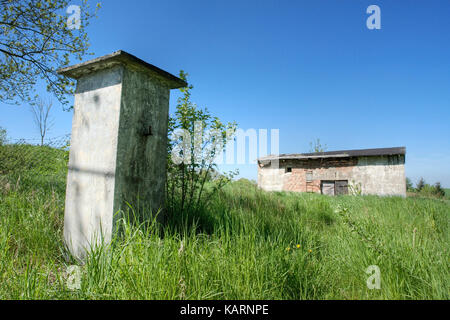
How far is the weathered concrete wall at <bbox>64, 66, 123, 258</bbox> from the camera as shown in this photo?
2.74 metres

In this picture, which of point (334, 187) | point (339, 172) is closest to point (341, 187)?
point (334, 187)

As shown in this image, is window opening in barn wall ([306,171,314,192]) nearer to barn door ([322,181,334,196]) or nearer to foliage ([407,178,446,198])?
barn door ([322,181,334,196])

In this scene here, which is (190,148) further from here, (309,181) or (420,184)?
(420,184)

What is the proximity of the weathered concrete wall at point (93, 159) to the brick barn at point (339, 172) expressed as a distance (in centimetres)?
1458

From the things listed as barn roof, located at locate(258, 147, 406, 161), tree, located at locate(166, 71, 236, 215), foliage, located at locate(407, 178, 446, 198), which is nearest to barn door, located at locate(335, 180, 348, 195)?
barn roof, located at locate(258, 147, 406, 161)

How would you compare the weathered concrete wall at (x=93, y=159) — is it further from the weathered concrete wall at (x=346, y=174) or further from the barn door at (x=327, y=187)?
the barn door at (x=327, y=187)

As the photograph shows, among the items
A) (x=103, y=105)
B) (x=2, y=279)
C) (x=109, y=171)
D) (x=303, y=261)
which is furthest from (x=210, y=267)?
(x=103, y=105)

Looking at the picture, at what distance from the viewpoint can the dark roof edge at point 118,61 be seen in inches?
106

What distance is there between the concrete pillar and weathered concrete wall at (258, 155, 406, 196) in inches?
598

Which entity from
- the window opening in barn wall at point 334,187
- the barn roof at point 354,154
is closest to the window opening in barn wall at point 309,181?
the window opening in barn wall at point 334,187

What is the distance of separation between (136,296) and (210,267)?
2.04ft

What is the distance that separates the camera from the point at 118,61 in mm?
2768

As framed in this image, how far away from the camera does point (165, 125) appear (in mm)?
3328

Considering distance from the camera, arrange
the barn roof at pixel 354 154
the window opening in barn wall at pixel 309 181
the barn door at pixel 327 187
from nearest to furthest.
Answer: the barn roof at pixel 354 154 < the barn door at pixel 327 187 < the window opening in barn wall at pixel 309 181
